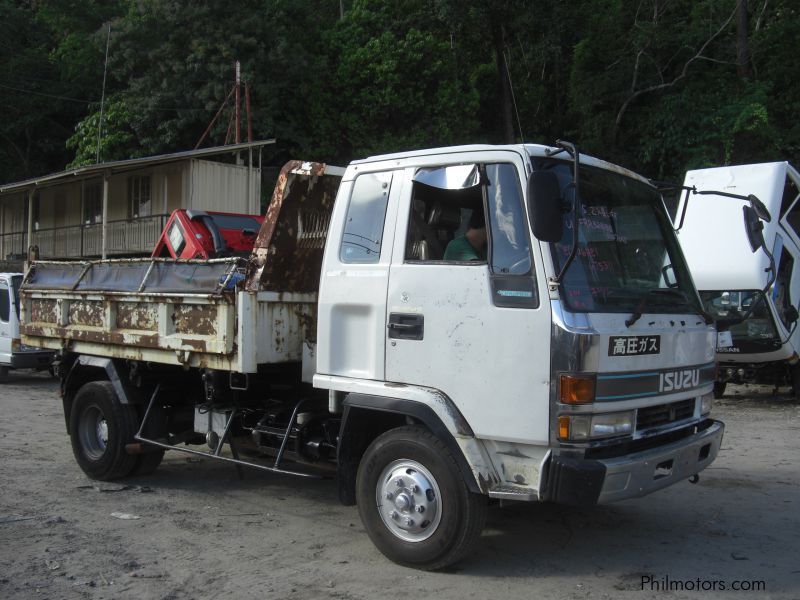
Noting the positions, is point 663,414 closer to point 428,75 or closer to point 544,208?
point 544,208

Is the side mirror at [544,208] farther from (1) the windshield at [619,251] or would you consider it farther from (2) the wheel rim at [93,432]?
(2) the wheel rim at [93,432]

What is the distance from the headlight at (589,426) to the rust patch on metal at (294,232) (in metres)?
2.42

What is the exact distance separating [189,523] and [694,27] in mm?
26344

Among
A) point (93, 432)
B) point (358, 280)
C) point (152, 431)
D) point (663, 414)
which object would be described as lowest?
point (93, 432)

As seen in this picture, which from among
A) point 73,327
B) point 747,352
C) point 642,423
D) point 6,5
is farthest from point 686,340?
point 6,5

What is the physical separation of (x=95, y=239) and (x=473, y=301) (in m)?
23.4

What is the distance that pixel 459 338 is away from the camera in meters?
4.31

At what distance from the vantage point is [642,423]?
4.33 m

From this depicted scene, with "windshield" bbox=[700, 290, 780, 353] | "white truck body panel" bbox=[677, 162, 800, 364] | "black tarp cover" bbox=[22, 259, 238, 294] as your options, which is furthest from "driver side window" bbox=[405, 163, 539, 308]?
"windshield" bbox=[700, 290, 780, 353]

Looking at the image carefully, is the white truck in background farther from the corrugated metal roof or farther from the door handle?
the corrugated metal roof

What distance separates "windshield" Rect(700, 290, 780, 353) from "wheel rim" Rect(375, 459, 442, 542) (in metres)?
8.21

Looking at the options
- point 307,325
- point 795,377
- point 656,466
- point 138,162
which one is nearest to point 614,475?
point 656,466

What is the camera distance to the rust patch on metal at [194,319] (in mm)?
5547

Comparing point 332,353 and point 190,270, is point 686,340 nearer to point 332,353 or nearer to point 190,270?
point 332,353
